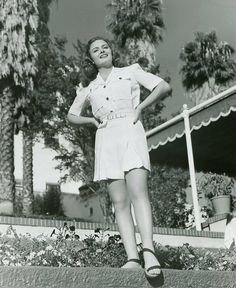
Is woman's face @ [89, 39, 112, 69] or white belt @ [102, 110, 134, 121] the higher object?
woman's face @ [89, 39, 112, 69]

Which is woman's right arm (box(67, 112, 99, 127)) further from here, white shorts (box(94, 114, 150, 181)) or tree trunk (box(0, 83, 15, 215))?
tree trunk (box(0, 83, 15, 215))

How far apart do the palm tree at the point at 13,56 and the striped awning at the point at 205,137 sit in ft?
24.0

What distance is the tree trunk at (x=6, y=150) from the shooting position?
52.2 ft

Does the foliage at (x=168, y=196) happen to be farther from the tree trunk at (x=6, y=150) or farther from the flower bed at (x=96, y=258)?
the flower bed at (x=96, y=258)

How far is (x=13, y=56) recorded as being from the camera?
17391 millimetres

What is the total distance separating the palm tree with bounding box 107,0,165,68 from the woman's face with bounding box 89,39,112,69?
843 inches

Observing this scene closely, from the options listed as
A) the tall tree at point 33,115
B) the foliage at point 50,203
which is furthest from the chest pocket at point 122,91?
the foliage at point 50,203

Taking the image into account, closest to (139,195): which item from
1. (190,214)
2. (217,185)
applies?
(217,185)

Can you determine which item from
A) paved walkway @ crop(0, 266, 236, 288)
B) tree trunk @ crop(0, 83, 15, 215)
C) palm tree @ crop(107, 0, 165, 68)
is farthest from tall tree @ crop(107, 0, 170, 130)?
paved walkway @ crop(0, 266, 236, 288)

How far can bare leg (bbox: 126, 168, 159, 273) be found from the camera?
3.07 metres

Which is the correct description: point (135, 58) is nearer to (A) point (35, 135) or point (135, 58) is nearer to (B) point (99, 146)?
(A) point (35, 135)

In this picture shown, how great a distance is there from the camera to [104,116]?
3.39 metres

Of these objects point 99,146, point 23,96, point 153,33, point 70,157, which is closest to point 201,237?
point 99,146

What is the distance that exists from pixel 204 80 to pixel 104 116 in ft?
76.7
